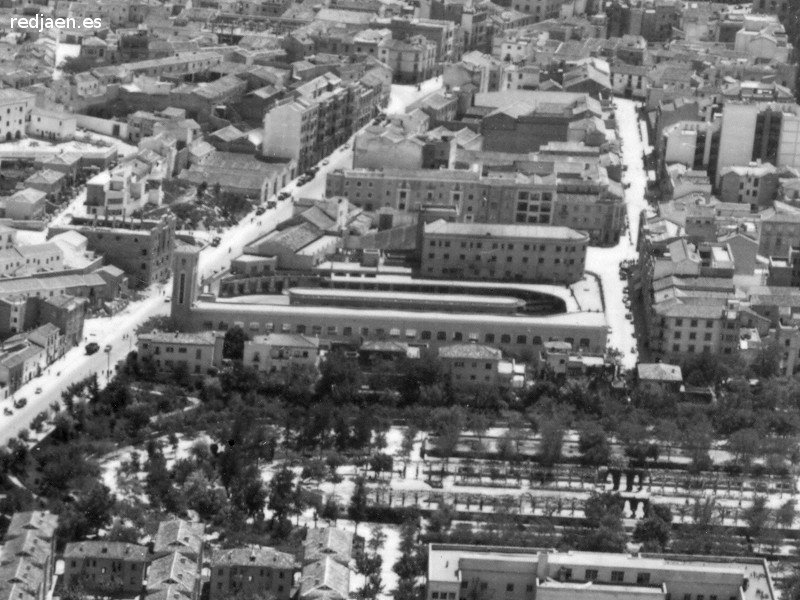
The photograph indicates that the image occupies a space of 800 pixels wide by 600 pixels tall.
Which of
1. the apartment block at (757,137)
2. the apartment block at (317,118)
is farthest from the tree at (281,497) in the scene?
the apartment block at (757,137)

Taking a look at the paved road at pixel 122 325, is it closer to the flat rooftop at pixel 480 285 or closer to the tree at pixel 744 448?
the flat rooftop at pixel 480 285

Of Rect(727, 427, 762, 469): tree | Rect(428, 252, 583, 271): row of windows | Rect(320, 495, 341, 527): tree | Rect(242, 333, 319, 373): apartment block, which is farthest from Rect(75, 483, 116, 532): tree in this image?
Rect(428, 252, 583, 271): row of windows

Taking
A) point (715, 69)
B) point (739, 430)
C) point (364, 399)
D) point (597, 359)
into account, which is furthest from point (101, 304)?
point (715, 69)

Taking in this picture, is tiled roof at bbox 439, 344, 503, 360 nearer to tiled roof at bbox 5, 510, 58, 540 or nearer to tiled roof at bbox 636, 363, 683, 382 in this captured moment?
tiled roof at bbox 636, 363, 683, 382

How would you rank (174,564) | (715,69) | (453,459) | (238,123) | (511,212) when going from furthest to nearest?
(715,69) → (238,123) → (511,212) → (453,459) → (174,564)

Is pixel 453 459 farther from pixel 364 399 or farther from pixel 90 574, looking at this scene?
pixel 90 574

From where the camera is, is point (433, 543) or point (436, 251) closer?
point (433, 543)

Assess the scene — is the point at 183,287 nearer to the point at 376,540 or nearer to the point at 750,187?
the point at 376,540
